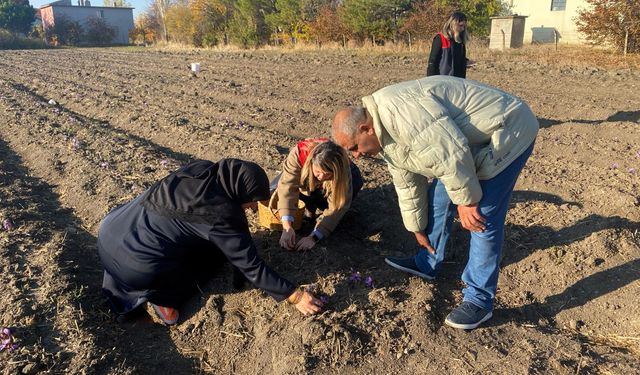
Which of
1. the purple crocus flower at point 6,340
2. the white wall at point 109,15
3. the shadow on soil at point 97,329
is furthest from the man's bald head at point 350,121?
the white wall at point 109,15

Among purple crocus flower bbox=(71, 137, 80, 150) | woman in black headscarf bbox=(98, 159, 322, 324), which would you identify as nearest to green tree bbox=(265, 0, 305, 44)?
purple crocus flower bbox=(71, 137, 80, 150)

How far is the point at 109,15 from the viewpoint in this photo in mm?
64312

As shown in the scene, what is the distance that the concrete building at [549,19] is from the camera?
983 inches

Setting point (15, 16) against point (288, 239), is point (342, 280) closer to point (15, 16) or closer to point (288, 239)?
point (288, 239)

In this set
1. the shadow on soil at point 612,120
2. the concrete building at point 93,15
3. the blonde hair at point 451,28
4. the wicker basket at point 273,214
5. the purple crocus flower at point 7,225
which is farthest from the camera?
the concrete building at point 93,15

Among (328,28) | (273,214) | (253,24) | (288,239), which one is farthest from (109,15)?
(288,239)

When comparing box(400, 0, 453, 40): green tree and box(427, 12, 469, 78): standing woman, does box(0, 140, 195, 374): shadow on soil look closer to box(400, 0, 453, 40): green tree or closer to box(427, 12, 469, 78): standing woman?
box(427, 12, 469, 78): standing woman

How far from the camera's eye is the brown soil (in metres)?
2.94

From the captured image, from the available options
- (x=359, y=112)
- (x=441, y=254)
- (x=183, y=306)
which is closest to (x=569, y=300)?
(x=441, y=254)

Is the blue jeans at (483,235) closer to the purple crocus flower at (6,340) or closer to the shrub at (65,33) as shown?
the purple crocus flower at (6,340)

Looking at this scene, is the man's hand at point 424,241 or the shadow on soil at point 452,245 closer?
the man's hand at point 424,241

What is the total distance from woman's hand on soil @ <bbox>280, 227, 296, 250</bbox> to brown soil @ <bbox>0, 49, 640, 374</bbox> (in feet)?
0.26

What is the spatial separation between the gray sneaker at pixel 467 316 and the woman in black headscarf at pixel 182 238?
82 centimetres

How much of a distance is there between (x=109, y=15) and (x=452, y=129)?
2798 inches
